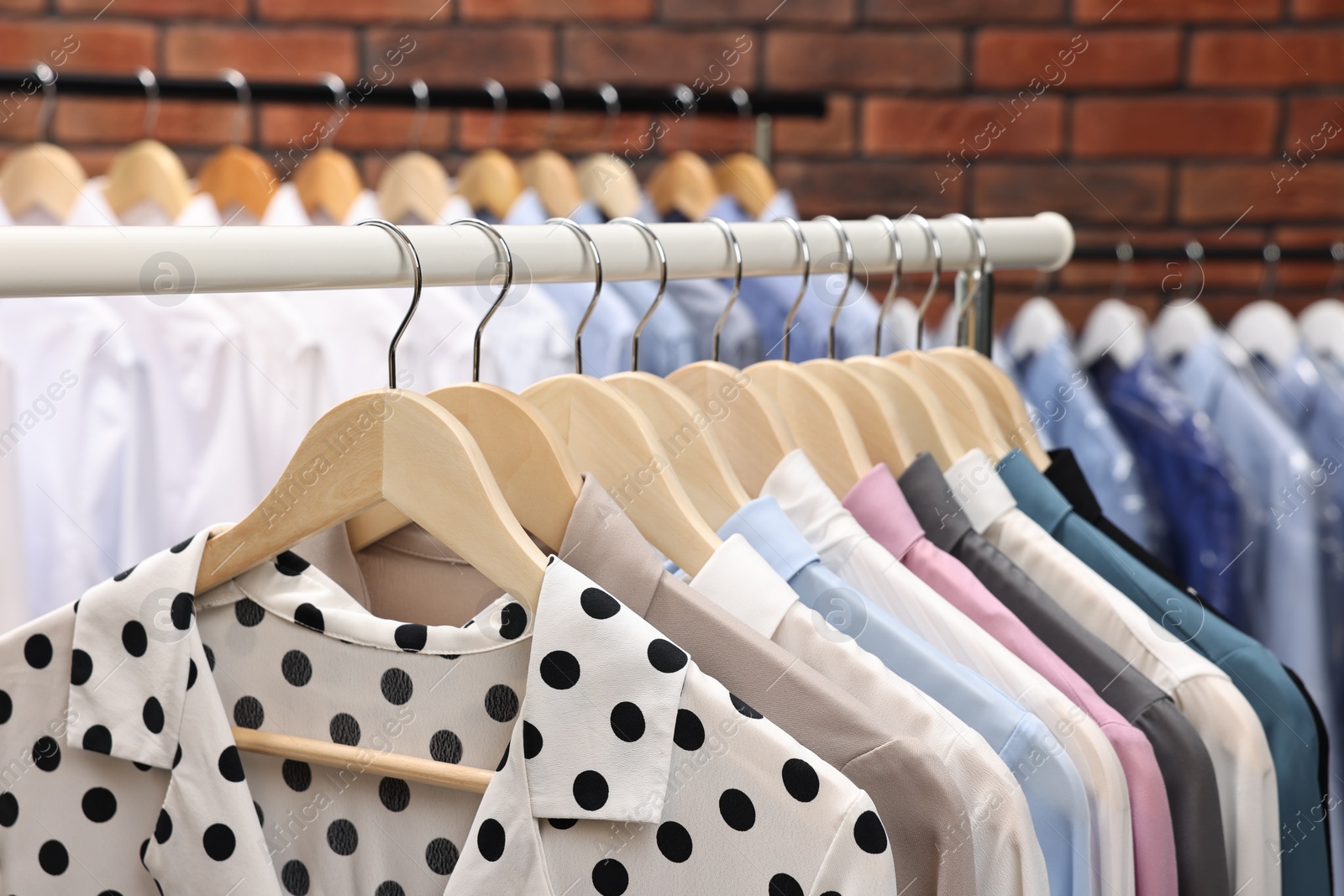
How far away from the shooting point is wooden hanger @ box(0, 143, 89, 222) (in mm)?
1321

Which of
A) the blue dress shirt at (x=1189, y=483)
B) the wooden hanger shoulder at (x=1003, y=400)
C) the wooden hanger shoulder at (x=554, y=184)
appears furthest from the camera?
the wooden hanger shoulder at (x=554, y=184)

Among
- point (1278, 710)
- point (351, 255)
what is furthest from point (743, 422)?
point (1278, 710)

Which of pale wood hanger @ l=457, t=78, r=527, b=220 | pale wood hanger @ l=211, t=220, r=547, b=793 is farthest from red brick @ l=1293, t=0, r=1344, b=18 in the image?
pale wood hanger @ l=211, t=220, r=547, b=793

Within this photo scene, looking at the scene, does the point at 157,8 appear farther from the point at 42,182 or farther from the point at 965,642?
the point at 965,642

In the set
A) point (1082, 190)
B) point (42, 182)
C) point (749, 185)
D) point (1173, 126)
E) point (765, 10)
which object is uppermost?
point (765, 10)

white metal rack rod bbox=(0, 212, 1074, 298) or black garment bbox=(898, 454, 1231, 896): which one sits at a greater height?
white metal rack rod bbox=(0, 212, 1074, 298)

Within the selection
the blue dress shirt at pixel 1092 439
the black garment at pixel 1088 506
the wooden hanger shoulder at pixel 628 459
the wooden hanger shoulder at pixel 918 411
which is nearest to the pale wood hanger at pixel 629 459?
the wooden hanger shoulder at pixel 628 459

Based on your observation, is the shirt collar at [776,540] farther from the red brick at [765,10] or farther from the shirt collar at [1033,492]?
the red brick at [765,10]

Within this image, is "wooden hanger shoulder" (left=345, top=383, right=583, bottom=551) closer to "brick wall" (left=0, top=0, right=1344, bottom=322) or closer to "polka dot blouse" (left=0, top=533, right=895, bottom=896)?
"polka dot blouse" (left=0, top=533, right=895, bottom=896)

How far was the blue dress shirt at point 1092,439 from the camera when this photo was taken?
1.33 meters

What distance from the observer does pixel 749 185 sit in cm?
159

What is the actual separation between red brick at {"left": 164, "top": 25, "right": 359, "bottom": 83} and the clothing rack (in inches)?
22.3

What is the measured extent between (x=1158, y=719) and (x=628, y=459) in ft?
1.13

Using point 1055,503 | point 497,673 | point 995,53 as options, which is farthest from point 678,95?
point 497,673
